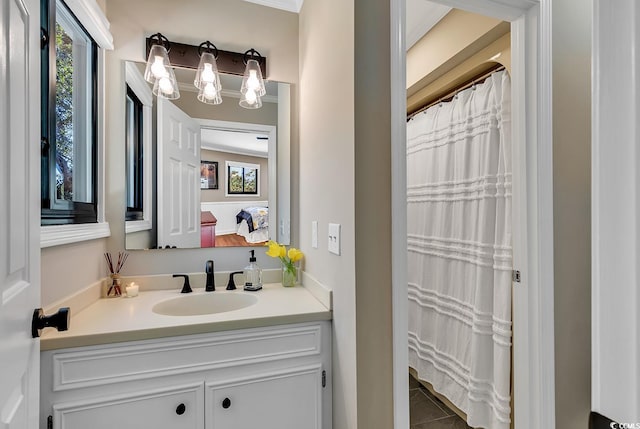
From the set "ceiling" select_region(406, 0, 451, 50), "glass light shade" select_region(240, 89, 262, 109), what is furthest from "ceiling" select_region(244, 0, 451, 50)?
"glass light shade" select_region(240, 89, 262, 109)

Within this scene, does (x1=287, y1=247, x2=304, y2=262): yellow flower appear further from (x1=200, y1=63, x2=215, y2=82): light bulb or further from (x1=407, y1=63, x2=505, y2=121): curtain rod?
(x1=407, y1=63, x2=505, y2=121): curtain rod

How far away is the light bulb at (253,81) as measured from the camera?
173 cm

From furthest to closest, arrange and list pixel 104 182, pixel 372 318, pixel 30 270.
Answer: pixel 104 182
pixel 372 318
pixel 30 270

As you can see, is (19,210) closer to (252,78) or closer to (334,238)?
(334,238)

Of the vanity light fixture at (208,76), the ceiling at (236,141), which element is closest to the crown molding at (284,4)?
the vanity light fixture at (208,76)

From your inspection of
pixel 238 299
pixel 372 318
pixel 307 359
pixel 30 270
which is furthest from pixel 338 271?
pixel 30 270

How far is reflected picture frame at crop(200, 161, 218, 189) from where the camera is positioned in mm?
1750

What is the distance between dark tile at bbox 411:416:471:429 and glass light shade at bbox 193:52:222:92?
2334 mm

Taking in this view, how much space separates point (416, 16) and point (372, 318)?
1.78 m

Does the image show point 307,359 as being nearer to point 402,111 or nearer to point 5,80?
point 402,111

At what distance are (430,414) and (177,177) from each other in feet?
6.94

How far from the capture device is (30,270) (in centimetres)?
70

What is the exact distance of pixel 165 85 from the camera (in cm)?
163

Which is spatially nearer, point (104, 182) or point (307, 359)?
point (307, 359)
